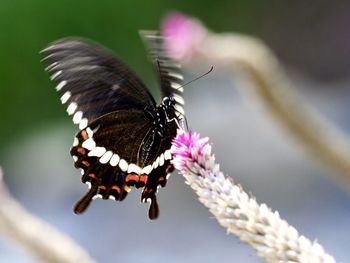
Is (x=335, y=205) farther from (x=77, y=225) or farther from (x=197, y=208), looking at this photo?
(x=77, y=225)

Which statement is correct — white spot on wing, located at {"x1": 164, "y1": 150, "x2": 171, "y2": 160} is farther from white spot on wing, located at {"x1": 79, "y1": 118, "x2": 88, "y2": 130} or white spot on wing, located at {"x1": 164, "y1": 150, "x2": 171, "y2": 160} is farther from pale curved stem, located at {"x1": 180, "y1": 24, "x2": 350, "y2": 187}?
pale curved stem, located at {"x1": 180, "y1": 24, "x2": 350, "y2": 187}

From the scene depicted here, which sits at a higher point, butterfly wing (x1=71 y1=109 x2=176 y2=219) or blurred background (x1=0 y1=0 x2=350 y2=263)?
blurred background (x1=0 y1=0 x2=350 y2=263)

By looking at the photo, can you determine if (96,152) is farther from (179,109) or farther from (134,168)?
(179,109)

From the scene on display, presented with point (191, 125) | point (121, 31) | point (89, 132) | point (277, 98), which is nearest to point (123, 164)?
point (89, 132)

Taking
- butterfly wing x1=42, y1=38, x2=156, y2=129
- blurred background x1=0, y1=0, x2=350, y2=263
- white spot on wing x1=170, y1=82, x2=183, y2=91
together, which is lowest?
butterfly wing x1=42, y1=38, x2=156, y2=129

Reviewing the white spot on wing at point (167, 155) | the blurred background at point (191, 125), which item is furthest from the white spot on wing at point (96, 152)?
the blurred background at point (191, 125)

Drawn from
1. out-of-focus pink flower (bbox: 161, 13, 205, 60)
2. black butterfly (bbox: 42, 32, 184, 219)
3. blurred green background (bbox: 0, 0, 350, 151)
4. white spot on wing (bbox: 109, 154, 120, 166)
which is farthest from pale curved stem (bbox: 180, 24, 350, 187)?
blurred green background (bbox: 0, 0, 350, 151)
